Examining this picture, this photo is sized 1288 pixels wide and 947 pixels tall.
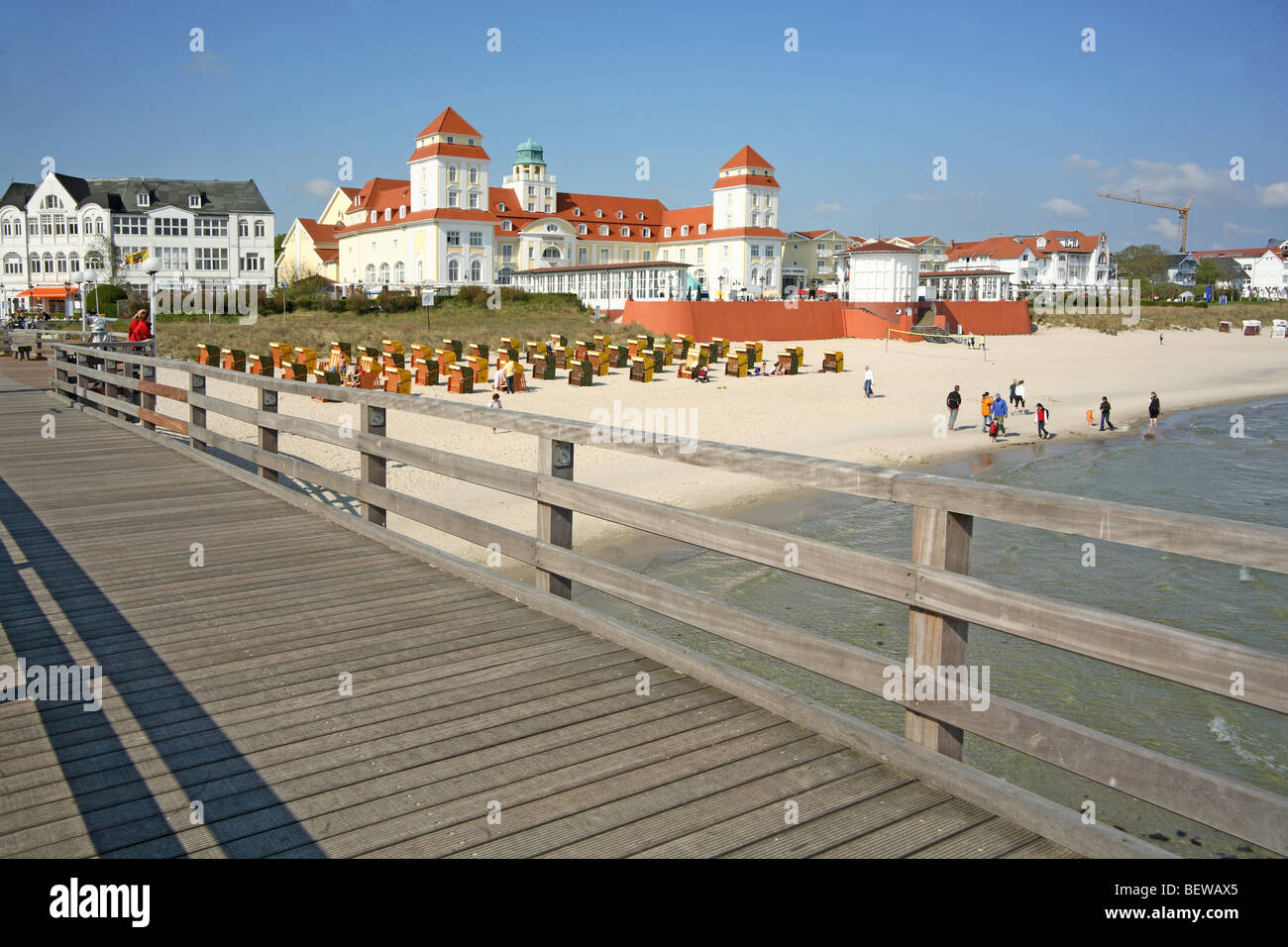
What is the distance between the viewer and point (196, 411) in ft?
37.2

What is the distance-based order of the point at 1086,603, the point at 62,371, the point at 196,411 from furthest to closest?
the point at 62,371 < the point at 1086,603 < the point at 196,411

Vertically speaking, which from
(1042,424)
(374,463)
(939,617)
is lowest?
(1042,424)

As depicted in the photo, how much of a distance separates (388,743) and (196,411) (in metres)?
8.65

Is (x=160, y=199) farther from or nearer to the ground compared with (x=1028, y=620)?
farther from the ground

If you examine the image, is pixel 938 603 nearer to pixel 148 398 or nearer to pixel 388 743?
pixel 388 743

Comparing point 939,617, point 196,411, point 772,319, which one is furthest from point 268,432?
point 772,319

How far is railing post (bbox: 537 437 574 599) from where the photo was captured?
5.32m

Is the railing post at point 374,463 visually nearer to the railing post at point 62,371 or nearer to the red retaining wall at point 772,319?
the railing post at point 62,371

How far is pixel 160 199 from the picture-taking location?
81562 mm

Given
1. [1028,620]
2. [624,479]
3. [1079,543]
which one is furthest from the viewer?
[624,479]

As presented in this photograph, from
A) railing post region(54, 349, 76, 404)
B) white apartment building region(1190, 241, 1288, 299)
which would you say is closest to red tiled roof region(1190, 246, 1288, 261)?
white apartment building region(1190, 241, 1288, 299)
